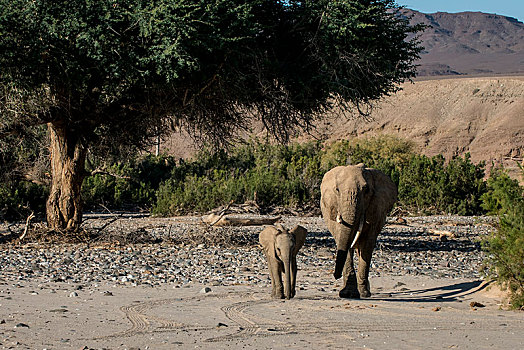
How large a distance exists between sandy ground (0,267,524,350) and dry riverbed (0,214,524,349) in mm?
12

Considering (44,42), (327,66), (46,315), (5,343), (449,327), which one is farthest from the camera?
(327,66)

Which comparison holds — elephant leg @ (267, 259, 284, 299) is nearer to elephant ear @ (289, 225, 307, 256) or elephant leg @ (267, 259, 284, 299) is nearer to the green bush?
elephant ear @ (289, 225, 307, 256)

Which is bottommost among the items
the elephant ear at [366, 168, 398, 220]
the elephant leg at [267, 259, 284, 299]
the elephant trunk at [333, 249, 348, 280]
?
the elephant leg at [267, 259, 284, 299]

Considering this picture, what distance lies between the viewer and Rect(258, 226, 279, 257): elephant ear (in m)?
8.28

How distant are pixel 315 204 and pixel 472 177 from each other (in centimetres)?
658

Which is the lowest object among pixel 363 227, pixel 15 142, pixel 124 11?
pixel 363 227

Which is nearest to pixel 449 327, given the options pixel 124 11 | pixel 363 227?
pixel 363 227

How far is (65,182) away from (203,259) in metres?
4.52

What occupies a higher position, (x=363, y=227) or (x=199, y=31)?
(x=199, y=31)

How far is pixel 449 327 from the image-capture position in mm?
6660

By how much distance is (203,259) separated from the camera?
489 inches

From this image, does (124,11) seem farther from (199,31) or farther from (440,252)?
(440,252)

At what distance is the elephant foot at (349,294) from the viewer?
8.62 metres

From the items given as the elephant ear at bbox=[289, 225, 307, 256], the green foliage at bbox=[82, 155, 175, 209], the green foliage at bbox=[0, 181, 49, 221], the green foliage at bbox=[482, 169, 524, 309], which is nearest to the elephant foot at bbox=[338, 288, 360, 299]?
the elephant ear at bbox=[289, 225, 307, 256]
